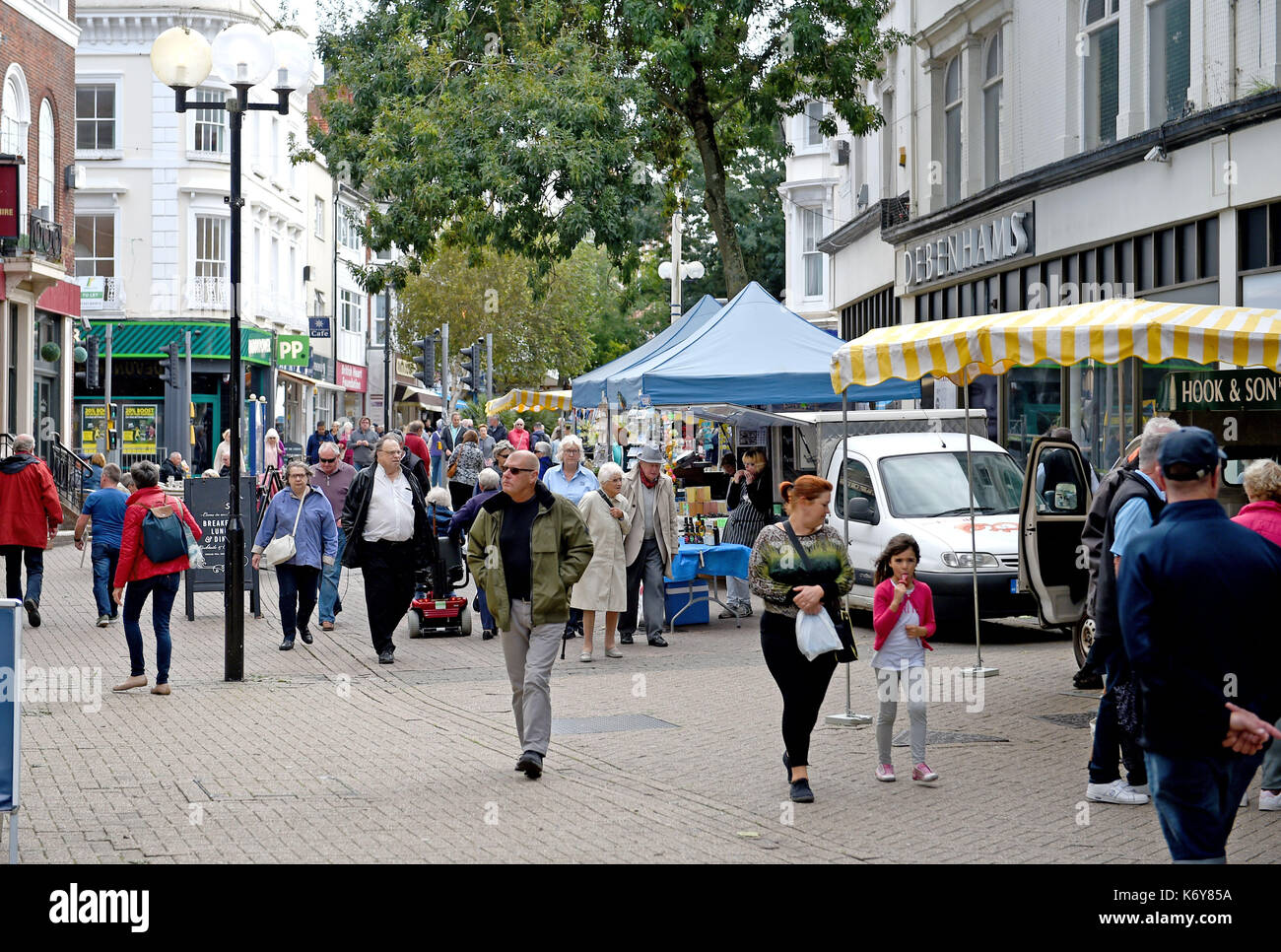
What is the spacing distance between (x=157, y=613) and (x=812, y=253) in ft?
126

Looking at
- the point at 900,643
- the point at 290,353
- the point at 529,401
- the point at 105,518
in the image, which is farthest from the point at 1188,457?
the point at 529,401

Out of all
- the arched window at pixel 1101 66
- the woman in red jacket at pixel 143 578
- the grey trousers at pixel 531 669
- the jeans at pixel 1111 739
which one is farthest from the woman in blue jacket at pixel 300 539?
the arched window at pixel 1101 66

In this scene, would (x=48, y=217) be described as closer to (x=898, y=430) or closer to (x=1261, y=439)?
(x=898, y=430)

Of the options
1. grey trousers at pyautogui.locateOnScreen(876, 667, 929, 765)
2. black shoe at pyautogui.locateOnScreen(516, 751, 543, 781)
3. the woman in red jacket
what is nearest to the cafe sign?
grey trousers at pyautogui.locateOnScreen(876, 667, 929, 765)

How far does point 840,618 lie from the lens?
8.43m

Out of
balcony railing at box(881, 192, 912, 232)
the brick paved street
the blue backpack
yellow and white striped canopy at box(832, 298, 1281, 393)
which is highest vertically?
balcony railing at box(881, 192, 912, 232)

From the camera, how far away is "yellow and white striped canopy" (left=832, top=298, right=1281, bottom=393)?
9648 millimetres

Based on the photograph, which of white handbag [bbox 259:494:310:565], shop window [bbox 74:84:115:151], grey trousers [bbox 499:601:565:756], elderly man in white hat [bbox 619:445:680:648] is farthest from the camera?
shop window [bbox 74:84:115:151]

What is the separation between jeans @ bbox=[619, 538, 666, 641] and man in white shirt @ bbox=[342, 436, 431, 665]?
2255 millimetres

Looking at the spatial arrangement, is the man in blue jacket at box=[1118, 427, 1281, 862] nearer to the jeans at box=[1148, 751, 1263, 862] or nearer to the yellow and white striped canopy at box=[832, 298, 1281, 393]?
the jeans at box=[1148, 751, 1263, 862]

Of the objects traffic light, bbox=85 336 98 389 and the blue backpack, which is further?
traffic light, bbox=85 336 98 389

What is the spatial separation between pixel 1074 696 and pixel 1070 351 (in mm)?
2645

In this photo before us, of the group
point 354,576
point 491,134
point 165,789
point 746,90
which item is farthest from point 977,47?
point 165,789

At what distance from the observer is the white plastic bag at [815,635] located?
8039 millimetres
